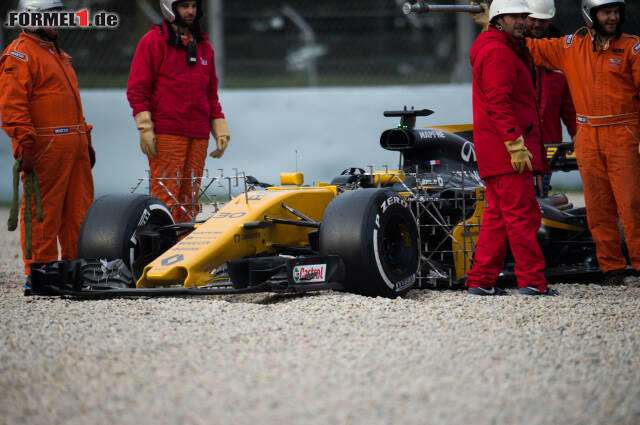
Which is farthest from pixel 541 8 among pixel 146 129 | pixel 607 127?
pixel 146 129

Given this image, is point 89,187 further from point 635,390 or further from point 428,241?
point 635,390

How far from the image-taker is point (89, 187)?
616 cm

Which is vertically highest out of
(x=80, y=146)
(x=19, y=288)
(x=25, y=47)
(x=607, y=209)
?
(x=25, y=47)

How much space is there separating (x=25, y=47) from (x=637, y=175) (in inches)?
171

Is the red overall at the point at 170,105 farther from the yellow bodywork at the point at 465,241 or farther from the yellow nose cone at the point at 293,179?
the yellow bodywork at the point at 465,241

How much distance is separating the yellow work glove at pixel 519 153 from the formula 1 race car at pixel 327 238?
34 cm

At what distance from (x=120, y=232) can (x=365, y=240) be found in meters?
1.62

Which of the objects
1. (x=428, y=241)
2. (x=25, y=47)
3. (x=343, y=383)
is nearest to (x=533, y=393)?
(x=343, y=383)

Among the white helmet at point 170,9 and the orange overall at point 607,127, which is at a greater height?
the white helmet at point 170,9

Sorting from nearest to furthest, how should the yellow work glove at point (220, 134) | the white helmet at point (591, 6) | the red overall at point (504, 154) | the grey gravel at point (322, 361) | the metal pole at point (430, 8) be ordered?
the grey gravel at point (322, 361), the red overall at point (504, 154), the white helmet at point (591, 6), the metal pole at point (430, 8), the yellow work glove at point (220, 134)

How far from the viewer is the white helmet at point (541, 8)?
620 centimetres

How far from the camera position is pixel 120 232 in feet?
17.0

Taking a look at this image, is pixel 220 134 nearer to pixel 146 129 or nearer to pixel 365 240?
pixel 146 129

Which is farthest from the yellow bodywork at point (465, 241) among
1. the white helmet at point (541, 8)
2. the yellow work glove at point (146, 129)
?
the yellow work glove at point (146, 129)
